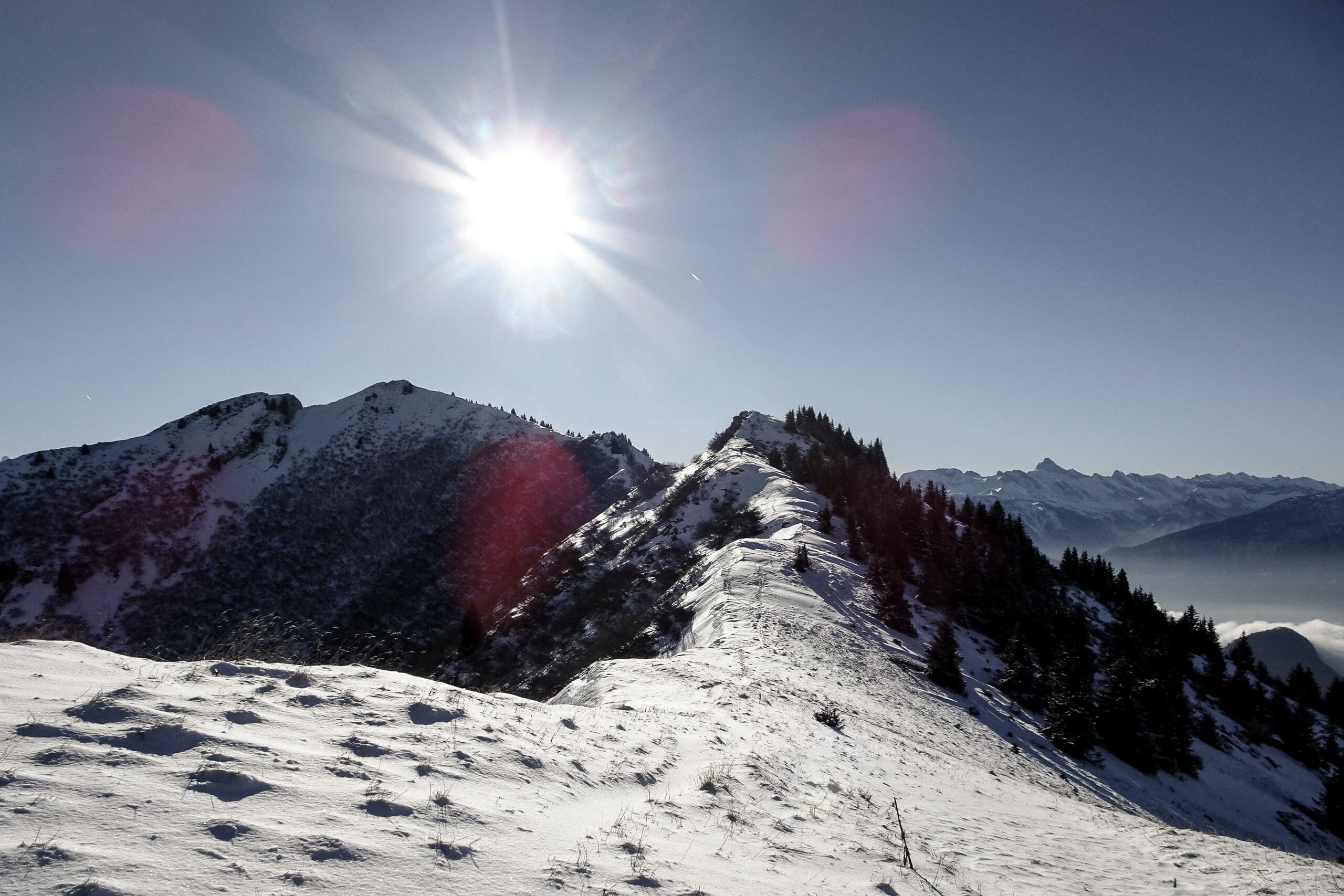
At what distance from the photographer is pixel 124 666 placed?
7941 mm

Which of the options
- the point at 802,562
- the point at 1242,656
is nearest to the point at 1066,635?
the point at 802,562

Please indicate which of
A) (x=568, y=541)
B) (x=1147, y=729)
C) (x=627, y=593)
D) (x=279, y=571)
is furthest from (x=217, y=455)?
(x=1147, y=729)

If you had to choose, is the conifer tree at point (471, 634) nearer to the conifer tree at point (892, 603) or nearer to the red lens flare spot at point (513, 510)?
the red lens flare spot at point (513, 510)

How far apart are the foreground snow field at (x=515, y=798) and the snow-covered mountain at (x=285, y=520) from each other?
44.7 m

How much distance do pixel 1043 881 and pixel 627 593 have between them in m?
33.9

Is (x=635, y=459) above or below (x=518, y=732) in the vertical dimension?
above

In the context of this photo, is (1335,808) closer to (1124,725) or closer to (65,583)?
(1124,725)

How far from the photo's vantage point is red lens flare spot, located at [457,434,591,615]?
A: 64062mm

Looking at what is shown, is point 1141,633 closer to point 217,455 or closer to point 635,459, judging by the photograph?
point 635,459

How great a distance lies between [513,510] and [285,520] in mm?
25740

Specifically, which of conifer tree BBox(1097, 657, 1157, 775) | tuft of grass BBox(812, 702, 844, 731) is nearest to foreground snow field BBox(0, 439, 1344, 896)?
tuft of grass BBox(812, 702, 844, 731)

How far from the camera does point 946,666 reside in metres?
24.2

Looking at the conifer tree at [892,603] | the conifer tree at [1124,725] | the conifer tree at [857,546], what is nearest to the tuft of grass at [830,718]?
the conifer tree at [892,603]

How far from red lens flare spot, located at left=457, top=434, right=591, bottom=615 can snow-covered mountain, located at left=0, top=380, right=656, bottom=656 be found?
0.26 metres
